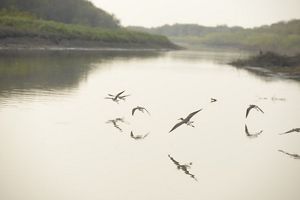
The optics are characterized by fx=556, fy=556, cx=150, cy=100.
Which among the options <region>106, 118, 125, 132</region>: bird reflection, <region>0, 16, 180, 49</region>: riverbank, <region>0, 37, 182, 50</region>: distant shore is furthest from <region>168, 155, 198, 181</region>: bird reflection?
<region>0, 16, 180, 49</region>: riverbank

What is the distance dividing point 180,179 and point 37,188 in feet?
9.45

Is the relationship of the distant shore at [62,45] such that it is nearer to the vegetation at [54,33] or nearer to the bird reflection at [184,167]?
Result: the vegetation at [54,33]

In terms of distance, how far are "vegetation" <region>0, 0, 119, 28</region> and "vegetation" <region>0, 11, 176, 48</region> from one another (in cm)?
842

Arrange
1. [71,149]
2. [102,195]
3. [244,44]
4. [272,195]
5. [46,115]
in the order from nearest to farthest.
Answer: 1. [102,195]
2. [272,195]
3. [71,149]
4. [46,115]
5. [244,44]

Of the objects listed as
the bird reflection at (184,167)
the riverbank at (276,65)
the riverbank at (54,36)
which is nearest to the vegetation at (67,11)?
the riverbank at (54,36)

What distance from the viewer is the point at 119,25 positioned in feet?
405

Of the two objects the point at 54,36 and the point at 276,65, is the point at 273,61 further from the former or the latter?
the point at 54,36

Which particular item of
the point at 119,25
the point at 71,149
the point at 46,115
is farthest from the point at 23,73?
the point at 119,25

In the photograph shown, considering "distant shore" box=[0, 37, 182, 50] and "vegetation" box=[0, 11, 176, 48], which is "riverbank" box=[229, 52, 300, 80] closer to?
"distant shore" box=[0, 37, 182, 50]

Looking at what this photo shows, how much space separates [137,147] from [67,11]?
90.2 m

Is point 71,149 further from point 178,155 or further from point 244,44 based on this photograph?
point 244,44

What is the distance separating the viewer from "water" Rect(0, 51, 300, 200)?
33.9 feet

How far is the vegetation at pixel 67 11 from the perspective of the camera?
294ft

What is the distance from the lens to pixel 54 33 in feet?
211
